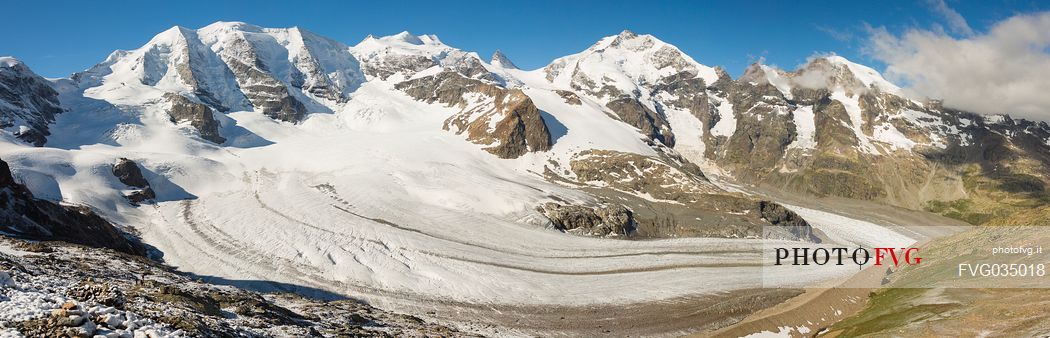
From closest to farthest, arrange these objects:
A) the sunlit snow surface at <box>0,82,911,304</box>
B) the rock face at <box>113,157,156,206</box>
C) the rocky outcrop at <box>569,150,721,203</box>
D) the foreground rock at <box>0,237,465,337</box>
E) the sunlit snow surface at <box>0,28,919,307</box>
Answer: the foreground rock at <box>0,237,465,337</box>
the sunlit snow surface at <box>0,82,911,304</box>
the sunlit snow surface at <box>0,28,919,307</box>
the rock face at <box>113,157,156,206</box>
the rocky outcrop at <box>569,150,721,203</box>

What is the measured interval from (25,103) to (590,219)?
533 ft

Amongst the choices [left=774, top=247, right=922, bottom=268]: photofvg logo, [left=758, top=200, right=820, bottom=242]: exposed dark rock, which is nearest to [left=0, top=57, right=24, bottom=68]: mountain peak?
[left=774, top=247, right=922, bottom=268]: photofvg logo

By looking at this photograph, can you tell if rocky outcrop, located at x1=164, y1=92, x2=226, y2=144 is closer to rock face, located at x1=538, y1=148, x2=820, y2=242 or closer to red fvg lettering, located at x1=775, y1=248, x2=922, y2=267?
rock face, located at x1=538, y1=148, x2=820, y2=242

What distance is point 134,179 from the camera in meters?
107

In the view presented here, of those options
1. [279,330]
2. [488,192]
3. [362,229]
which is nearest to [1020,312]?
[279,330]

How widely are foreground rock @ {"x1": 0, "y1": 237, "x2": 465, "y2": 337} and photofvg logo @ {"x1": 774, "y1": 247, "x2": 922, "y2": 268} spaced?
155 feet

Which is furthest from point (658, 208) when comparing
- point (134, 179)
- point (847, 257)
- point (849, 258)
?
point (134, 179)

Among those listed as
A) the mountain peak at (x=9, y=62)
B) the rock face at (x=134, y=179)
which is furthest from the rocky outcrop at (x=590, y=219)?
the mountain peak at (x=9, y=62)

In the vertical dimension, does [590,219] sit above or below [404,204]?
below

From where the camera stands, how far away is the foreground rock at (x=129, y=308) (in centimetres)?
1510

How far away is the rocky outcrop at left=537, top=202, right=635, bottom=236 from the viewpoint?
361 ft

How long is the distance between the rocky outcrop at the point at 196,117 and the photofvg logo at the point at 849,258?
170 meters

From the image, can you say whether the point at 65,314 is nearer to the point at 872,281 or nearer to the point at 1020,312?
the point at 1020,312

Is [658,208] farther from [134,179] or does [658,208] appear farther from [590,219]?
[134,179]
